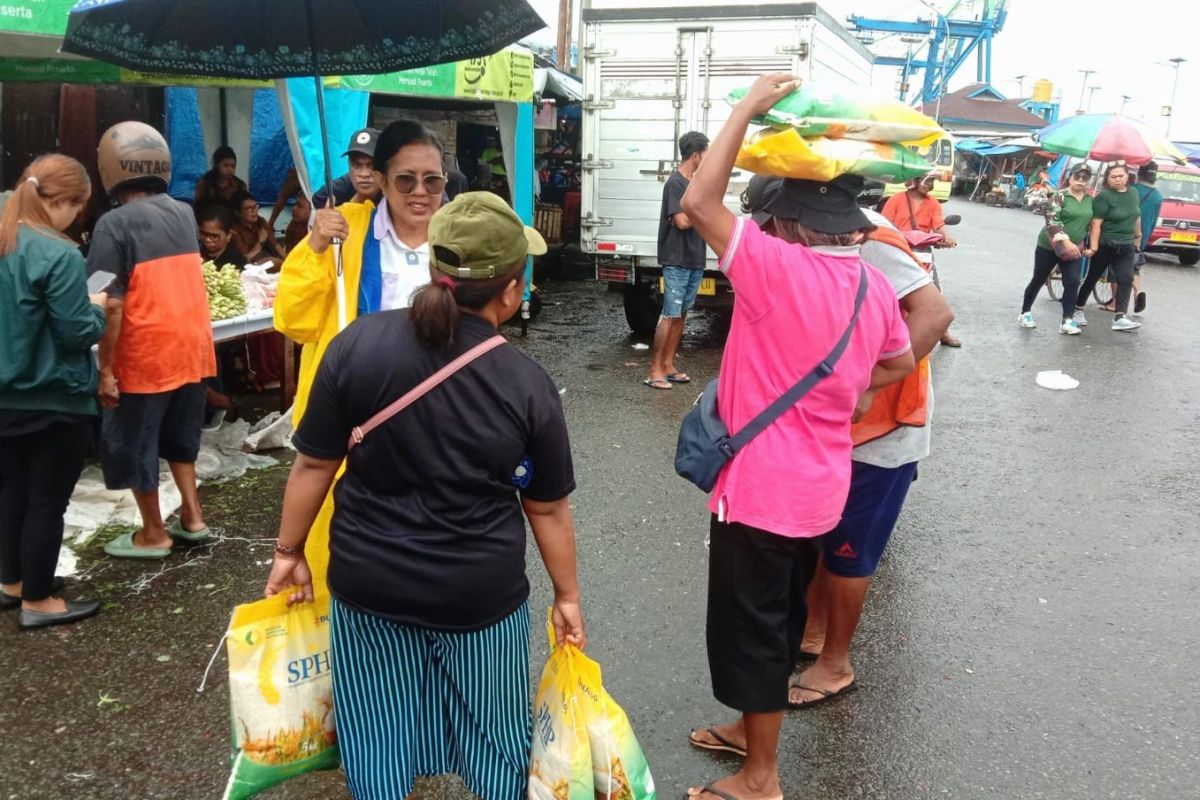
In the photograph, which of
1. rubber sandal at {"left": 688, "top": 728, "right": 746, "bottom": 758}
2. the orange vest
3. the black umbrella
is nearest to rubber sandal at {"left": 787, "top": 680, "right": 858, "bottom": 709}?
rubber sandal at {"left": 688, "top": 728, "right": 746, "bottom": 758}

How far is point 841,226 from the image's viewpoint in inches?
94.5

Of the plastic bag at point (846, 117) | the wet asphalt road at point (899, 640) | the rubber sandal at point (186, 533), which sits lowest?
the wet asphalt road at point (899, 640)

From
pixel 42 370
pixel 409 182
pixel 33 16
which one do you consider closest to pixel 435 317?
pixel 409 182

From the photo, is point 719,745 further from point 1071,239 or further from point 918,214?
point 1071,239

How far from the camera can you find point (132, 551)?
13.7 ft

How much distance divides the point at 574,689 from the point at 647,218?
7229mm

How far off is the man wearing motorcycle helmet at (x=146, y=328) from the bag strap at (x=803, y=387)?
8.84 feet

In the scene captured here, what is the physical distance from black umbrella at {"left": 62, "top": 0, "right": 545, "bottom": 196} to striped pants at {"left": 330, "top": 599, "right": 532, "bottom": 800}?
1.30 metres

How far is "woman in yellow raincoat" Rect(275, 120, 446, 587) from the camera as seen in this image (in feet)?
8.59

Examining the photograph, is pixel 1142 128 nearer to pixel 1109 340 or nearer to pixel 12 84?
pixel 1109 340

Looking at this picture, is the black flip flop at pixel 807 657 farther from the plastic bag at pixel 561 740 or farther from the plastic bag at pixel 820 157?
the plastic bag at pixel 820 157

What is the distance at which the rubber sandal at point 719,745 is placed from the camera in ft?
9.95

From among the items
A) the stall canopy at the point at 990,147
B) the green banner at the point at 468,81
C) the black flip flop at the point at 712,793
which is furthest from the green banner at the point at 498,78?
the stall canopy at the point at 990,147

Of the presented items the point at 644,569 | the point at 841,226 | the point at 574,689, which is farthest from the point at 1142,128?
the point at 574,689
